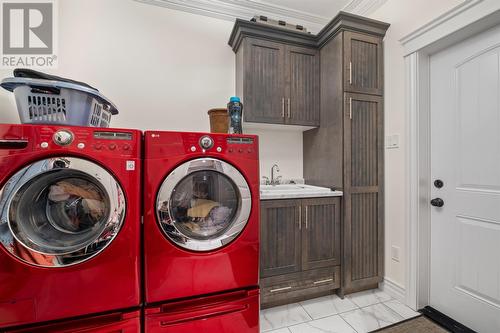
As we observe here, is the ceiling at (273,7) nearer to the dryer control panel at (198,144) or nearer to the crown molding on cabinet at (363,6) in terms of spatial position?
the crown molding on cabinet at (363,6)

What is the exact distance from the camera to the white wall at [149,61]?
182 centimetres

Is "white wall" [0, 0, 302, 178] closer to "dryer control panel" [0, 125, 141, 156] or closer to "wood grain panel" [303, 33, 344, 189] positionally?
"wood grain panel" [303, 33, 344, 189]

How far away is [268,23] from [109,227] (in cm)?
203

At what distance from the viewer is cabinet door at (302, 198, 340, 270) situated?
176 centimetres

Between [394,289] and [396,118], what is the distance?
1.45 m

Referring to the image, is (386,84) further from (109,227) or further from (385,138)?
(109,227)

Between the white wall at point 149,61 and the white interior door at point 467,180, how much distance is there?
1.44 metres

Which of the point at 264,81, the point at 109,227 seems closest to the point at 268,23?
the point at 264,81

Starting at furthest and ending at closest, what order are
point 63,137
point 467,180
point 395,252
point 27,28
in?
point 395,252
point 27,28
point 467,180
point 63,137

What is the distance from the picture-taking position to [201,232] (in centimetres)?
123
